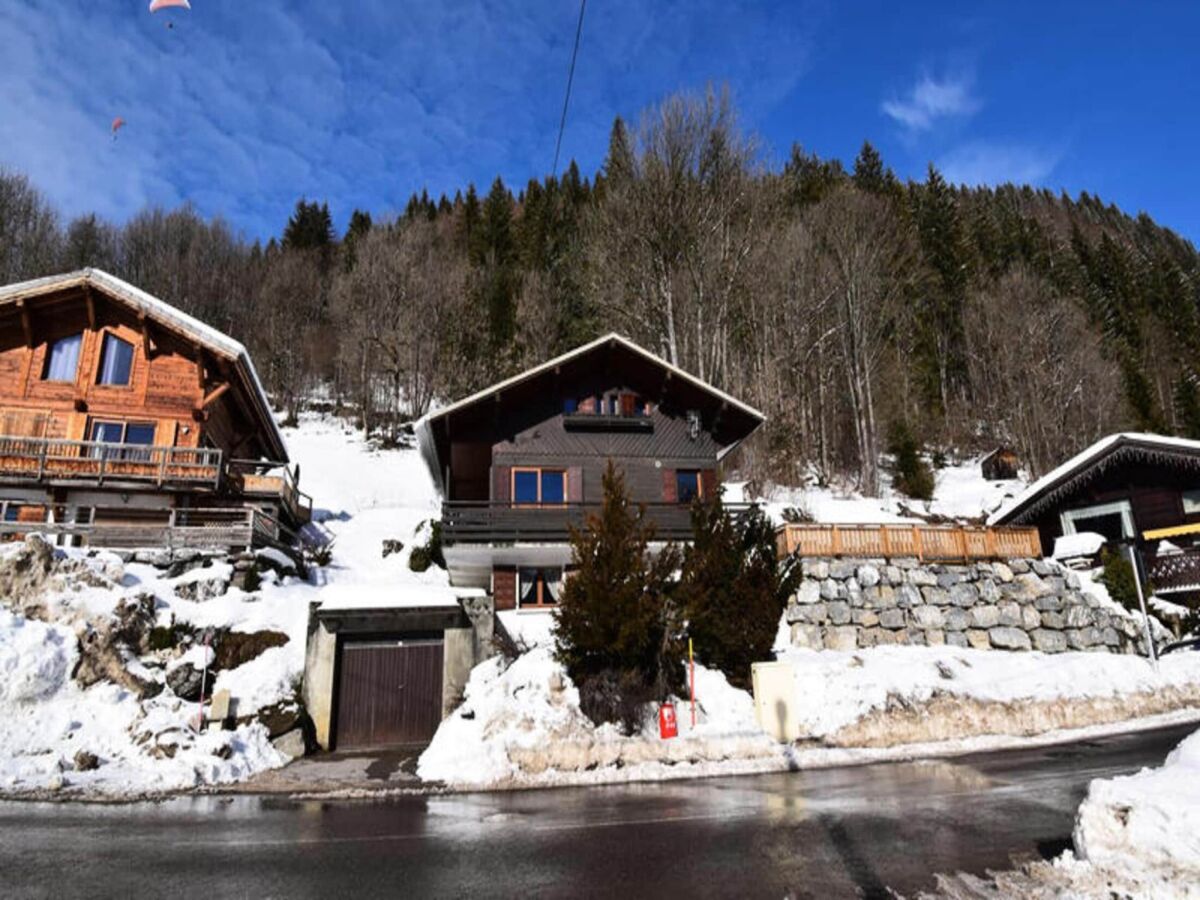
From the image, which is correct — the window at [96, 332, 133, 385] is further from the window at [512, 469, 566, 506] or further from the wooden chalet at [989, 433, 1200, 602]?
the wooden chalet at [989, 433, 1200, 602]

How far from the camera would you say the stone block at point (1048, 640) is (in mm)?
20234

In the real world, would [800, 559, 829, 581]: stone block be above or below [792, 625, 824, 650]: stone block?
above

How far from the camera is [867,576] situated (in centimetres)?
2048

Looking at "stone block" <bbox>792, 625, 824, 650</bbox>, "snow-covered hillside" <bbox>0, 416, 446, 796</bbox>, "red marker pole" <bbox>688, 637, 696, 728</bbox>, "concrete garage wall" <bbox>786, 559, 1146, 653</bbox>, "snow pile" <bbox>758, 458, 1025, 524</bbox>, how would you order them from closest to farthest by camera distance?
"snow-covered hillside" <bbox>0, 416, 446, 796</bbox>
"red marker pole" <bbox>688, 637, 696, 728</bbox>
"stone block" <bbox>792, 625, 824, 650</bbox>
"concrete garage wall" <bbox>786, 559, 1146, 653</bbox>
"snow pile" <bbox>758, 458, 1025, 524</bbox>

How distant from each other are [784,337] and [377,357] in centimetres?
3034

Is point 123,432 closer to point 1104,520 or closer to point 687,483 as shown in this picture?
point 687,483

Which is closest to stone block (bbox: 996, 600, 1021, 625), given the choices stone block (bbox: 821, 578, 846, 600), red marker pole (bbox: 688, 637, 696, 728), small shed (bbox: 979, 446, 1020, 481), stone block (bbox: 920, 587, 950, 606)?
stone block (bbox: 920, 587, 950, 606)

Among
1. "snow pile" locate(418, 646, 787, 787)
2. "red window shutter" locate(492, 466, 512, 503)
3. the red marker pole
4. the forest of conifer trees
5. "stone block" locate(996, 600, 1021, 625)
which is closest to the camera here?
"snow pile" locate(418, 646, 787, 787)

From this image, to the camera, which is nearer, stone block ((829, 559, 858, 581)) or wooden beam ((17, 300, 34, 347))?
stone block ((829, 559, 858, 581))

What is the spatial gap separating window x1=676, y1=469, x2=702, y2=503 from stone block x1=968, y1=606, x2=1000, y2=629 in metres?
9.72

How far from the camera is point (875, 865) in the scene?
665cm

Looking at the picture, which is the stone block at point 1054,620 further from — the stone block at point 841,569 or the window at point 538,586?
the window at point 538,586

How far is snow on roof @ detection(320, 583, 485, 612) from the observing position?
16609 mm

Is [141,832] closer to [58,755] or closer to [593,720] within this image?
[58,755]
